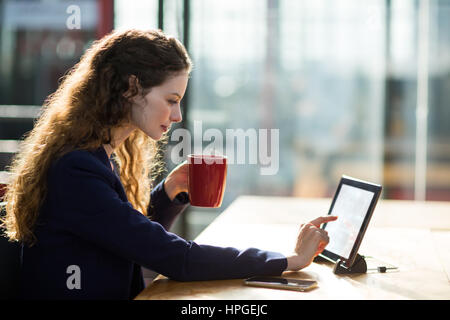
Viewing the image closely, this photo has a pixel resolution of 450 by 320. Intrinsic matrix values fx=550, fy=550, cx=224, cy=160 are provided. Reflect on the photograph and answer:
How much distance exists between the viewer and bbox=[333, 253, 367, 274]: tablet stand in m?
1.25

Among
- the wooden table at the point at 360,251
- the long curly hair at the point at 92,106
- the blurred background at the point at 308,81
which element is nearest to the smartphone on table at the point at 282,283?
the wooden table at the point at 360,251

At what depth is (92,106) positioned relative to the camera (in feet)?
4.41

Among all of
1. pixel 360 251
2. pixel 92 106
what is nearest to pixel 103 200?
pixel 92 106

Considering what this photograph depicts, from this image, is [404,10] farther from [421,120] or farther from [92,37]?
[92,37]

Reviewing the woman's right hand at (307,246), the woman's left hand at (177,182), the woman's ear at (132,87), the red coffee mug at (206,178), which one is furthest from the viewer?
the woman's left hand at (177,182)

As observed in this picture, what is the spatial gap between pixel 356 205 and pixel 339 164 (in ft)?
8.07

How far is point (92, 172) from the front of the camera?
1.19 metres

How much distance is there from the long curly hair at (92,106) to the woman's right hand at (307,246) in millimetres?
496

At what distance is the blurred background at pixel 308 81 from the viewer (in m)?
3.57

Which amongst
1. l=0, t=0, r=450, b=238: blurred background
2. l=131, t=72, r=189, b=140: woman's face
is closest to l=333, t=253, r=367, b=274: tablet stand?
l=131, t=72, r=189, b=140: woman's face

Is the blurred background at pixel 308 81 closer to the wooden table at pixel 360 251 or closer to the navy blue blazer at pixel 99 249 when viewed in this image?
the wooden table at pixel 360 251

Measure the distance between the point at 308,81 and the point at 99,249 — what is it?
2.75 metres

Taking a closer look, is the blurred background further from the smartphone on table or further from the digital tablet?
the smartphone on table

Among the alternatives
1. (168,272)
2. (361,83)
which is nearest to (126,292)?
(168,272)
